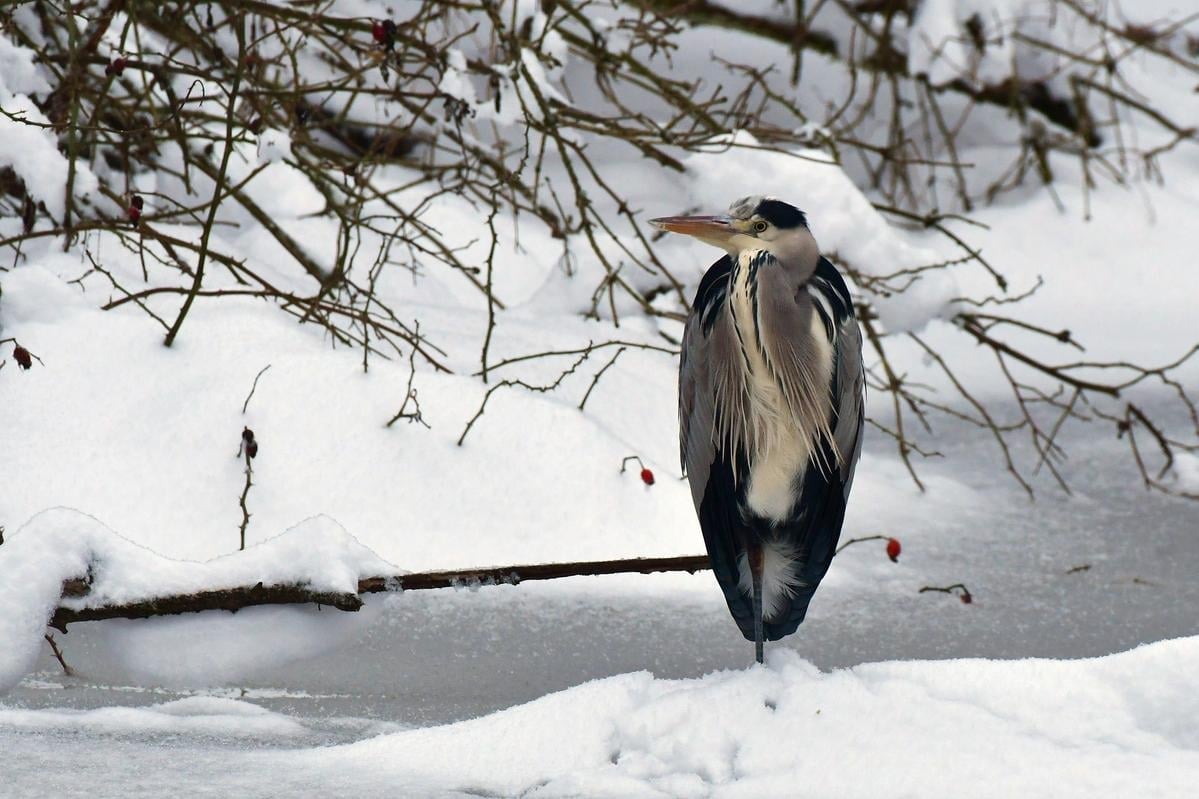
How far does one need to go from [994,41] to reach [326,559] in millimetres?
3963

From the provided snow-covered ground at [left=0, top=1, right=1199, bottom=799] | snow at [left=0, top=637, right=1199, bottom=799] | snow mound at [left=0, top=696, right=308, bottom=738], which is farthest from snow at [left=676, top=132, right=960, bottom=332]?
snow mound at [left=0, top=696, right=308, bottom=738]

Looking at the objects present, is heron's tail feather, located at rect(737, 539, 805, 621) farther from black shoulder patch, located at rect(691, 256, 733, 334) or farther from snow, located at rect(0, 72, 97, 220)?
snow, located at rect(0, 72, 97, 220)

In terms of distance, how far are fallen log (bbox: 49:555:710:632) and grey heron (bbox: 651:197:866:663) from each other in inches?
6.9

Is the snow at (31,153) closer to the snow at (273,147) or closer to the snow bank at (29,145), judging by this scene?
the snow bank at (29,145)

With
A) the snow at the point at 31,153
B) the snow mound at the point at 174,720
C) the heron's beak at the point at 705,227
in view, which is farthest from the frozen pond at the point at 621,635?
the snow at the point at 31,153

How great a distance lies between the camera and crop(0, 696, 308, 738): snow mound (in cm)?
195

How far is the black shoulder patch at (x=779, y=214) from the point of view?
2145 mm

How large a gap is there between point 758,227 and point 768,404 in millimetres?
281

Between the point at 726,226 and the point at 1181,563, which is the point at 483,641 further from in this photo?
the point at 1181,563

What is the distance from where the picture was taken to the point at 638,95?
250 inches

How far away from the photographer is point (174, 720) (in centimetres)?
202

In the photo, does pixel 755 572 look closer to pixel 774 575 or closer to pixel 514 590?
pixel 774 575

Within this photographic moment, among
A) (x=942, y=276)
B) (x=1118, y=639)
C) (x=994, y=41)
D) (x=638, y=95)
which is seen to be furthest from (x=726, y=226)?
(x=638, y=95)

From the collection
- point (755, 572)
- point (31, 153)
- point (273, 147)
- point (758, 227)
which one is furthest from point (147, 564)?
point (273, 147)
